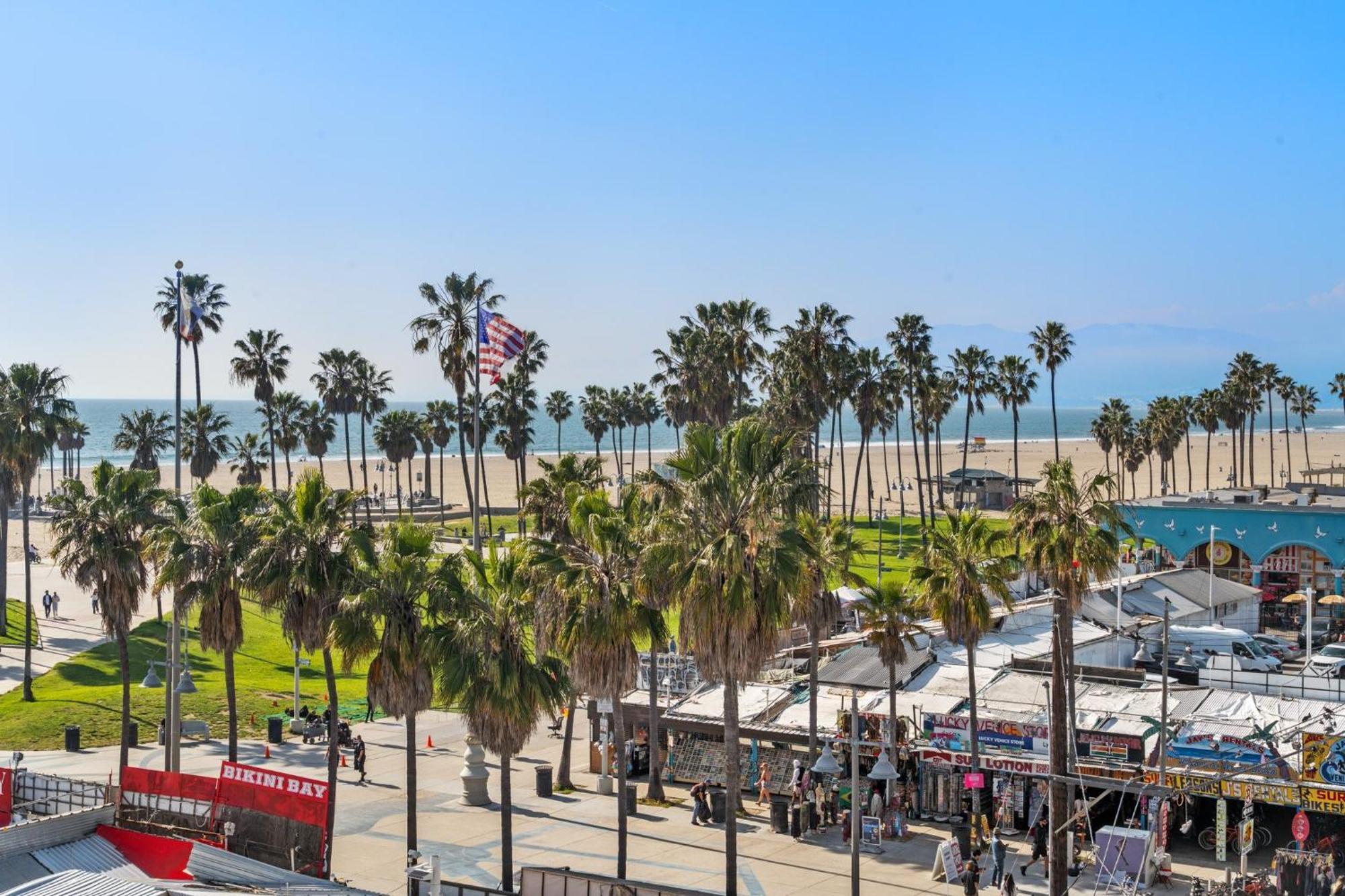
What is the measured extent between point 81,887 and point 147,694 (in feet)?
94.6

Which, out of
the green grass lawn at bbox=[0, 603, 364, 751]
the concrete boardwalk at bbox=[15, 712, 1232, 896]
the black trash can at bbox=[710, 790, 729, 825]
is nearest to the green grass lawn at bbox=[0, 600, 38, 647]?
the green grass lawn at bbox=[0, 603, 364, 751]

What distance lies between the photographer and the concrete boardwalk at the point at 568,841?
28.9 meters

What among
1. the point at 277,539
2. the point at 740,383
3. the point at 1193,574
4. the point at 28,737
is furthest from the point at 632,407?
the point at 277,539

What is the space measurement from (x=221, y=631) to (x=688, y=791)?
1395 centimetres

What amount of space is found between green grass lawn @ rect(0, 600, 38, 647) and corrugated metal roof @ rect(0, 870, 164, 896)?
1575 inches

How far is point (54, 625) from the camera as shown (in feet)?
208

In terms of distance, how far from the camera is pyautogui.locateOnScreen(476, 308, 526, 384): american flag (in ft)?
144

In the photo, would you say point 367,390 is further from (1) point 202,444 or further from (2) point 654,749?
(2) point 654,749

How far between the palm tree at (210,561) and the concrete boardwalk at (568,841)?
6098mm

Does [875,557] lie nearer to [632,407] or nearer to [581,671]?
[632,407]

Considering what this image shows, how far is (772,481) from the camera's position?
2445 centimetres

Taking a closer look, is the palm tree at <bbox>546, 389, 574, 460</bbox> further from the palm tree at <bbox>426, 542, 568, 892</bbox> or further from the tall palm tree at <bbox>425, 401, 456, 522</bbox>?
the palm tree at <bbox>426, 542, 568, 892</bbox>

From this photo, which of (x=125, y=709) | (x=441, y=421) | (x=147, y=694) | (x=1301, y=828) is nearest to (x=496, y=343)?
(x=125, y=709)

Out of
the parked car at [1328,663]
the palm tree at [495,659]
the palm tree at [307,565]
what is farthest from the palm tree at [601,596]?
the parked car at [1328,663]
